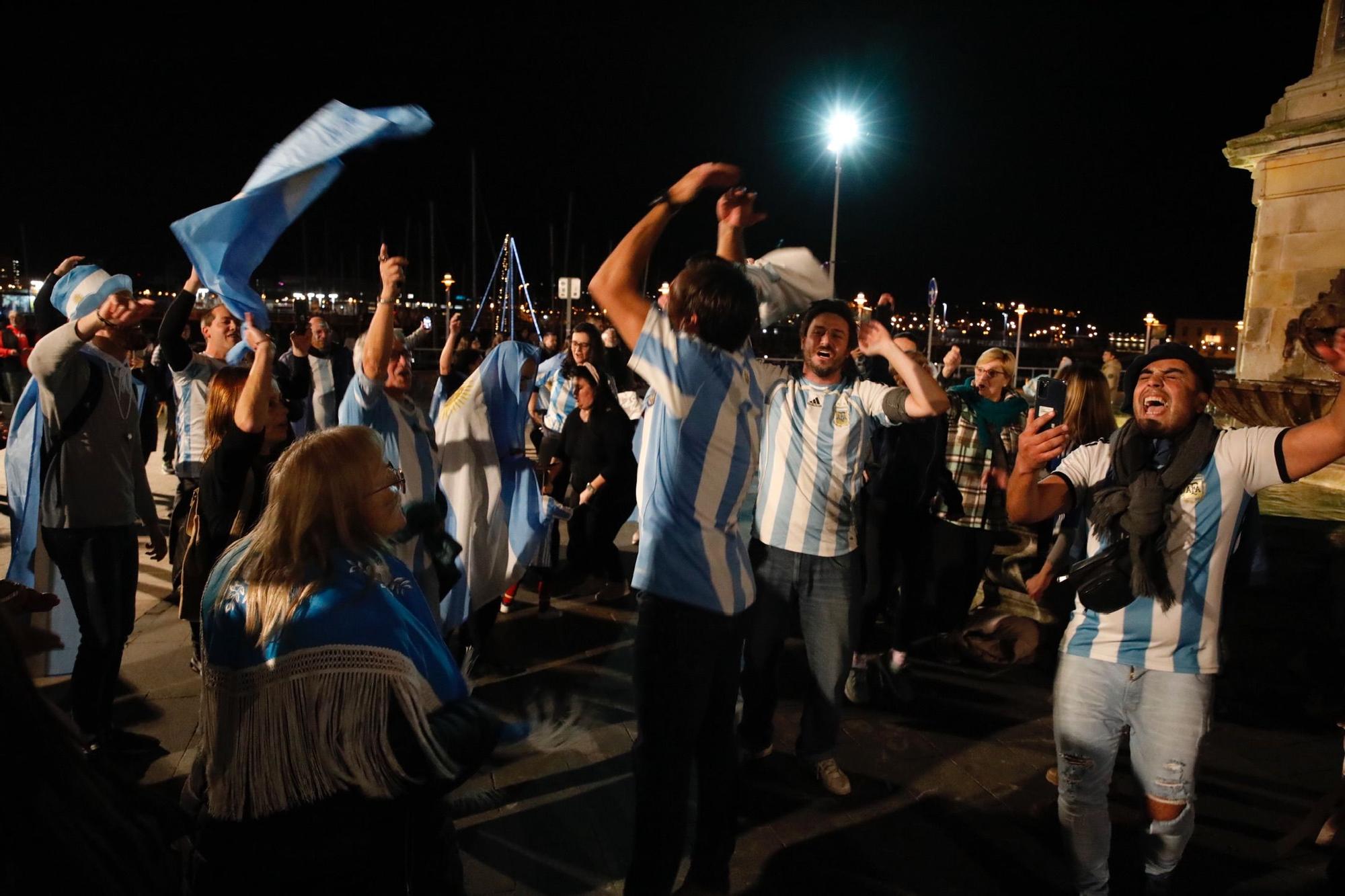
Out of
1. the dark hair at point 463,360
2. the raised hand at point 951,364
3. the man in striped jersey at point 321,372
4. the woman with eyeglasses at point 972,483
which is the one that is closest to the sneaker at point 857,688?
the woman with eyeglasses at point 972,483

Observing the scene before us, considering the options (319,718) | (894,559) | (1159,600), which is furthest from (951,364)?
(319,718)

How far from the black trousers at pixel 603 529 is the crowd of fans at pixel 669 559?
1.26 meters

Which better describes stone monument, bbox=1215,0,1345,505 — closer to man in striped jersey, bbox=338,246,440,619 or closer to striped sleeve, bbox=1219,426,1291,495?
striped sleeve, bbox=1219,426,1291,495

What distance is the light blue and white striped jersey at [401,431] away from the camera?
12.9ft

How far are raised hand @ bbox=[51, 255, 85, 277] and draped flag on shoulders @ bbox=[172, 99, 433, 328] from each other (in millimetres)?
1399

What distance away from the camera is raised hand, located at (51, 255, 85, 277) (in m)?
4.03

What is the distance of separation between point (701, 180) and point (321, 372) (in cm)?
536

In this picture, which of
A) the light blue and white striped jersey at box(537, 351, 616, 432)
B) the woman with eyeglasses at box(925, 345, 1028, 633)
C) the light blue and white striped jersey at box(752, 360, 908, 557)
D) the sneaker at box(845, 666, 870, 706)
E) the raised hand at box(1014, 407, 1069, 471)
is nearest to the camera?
the raised hand at box(1014, 407, 1069, 471)

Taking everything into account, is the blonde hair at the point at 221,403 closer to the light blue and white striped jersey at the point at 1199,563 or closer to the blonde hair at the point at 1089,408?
the light blue and white striped jersey at the point at 1199,563

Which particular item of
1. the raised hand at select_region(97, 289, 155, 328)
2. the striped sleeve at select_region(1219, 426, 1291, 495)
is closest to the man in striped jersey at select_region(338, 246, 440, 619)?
the raised hand at select_region(97, 289, 155, 328)

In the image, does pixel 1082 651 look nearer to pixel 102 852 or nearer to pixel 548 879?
pixel 548 879

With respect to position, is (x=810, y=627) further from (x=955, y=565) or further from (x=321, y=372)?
(x=321, y=372)

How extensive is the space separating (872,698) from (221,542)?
3.65m

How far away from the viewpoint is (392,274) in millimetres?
3631
